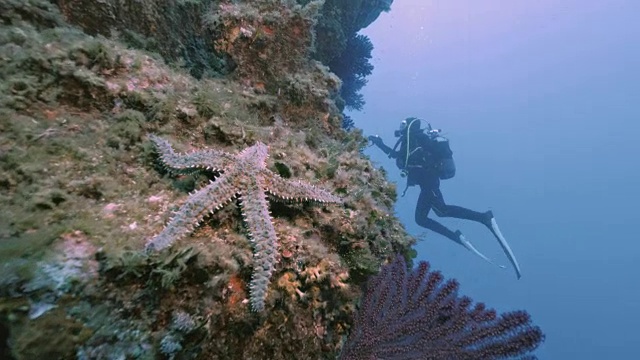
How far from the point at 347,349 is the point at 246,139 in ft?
8.08

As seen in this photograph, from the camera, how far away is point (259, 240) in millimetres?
2605

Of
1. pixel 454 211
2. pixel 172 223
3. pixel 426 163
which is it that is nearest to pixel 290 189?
pixel 172 223

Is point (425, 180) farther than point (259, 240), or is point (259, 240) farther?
point (425, 180)

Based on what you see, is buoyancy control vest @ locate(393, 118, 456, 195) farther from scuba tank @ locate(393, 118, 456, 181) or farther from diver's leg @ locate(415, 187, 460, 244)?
diver's leg @ locate(415, 187, 460, 244)

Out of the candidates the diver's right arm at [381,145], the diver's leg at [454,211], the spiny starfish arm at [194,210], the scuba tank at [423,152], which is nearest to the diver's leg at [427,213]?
the diver's leg at [454,211]

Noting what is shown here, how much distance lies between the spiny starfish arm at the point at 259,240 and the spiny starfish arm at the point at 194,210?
0.55 feet

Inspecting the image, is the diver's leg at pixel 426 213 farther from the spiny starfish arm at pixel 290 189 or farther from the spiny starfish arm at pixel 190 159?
the spiny starfish arm at pixel 190 159

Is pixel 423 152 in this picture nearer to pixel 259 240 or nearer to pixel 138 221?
pixel 259 240

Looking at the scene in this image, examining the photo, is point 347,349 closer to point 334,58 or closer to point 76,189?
point 76,189

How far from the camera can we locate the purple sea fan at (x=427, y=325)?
3535mm

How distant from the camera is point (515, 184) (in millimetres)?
125750

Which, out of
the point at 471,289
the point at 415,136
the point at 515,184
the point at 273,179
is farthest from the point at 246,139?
the point at 515,184

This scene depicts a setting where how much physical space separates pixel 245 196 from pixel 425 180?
42.2 feet

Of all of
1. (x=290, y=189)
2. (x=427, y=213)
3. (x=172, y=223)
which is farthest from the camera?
(x=427, y=213)
